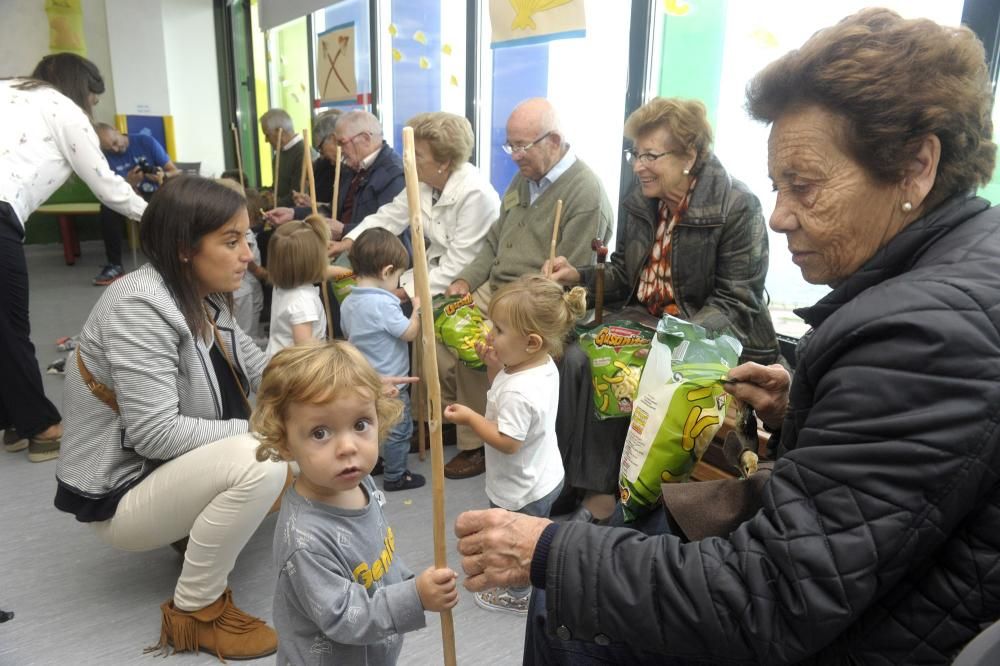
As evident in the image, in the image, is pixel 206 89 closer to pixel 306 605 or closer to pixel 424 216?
pixel 424 216

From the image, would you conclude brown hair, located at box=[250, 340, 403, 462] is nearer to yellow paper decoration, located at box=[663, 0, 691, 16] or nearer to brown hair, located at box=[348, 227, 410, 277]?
brown hair, located at box=[348, 227, 410, 277]

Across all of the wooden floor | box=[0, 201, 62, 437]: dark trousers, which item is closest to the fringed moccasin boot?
Result: the wooden floor

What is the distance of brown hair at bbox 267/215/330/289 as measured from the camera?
2.62m

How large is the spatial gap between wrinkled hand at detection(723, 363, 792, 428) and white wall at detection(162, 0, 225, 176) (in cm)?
785

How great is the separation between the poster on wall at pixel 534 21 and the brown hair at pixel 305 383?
2.11 metres

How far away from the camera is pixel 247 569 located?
212 cm

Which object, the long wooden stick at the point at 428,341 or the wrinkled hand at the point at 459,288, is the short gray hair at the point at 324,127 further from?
the long wooden stick at the point at 428,341

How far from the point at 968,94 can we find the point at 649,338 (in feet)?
4.13

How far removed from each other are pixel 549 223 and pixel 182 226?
1405 millimetres

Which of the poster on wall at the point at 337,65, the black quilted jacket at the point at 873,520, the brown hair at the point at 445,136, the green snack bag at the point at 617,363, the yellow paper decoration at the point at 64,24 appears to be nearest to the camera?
the black quilted jacket at the point at 873,520

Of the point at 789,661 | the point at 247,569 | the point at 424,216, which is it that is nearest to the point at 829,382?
the point at 789,661

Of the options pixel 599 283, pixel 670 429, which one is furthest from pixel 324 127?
pixel 670 429

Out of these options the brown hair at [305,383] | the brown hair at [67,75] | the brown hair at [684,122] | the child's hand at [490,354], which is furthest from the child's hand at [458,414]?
the brown hair at [67,75]

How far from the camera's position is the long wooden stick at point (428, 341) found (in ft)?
3.07
